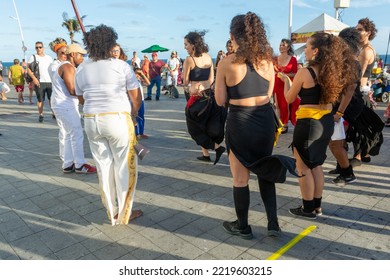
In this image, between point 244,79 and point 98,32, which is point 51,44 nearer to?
point 98,32

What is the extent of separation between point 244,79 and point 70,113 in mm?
2985

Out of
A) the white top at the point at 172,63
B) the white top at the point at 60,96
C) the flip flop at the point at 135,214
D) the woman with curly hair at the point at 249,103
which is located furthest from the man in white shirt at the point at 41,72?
the woman with curly hair at the point at 249,103

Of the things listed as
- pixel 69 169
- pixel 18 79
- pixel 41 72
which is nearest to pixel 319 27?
pixel 41 72

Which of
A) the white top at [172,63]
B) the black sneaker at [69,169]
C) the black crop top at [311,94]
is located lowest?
the black sneaker at [69,169]

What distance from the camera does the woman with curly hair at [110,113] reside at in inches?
109

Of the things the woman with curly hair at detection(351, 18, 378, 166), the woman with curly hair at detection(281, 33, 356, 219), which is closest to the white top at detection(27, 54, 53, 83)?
the woman with curly hair at detection(281, 33, 356, 219)

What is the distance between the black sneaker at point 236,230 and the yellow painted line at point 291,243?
31cm

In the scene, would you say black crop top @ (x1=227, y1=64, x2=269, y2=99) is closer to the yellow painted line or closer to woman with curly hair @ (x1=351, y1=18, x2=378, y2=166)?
the yellow painted line

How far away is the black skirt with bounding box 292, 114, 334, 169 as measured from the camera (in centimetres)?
298

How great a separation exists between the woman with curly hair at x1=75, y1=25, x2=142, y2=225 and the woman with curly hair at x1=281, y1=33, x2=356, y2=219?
1632mm

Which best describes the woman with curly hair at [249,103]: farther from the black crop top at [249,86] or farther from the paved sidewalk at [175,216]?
the paved sidewalk at [175,216]

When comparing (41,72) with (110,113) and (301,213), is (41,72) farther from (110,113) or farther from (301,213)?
(301,213)

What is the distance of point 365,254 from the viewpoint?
2623 millimetres
